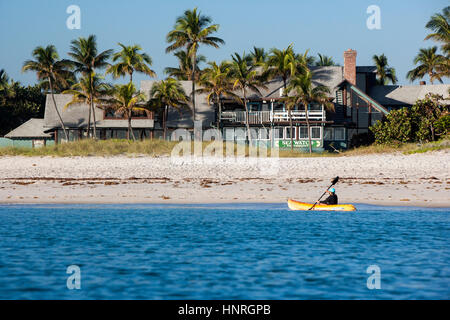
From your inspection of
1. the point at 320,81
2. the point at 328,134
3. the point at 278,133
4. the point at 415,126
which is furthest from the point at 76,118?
the point at 415,126

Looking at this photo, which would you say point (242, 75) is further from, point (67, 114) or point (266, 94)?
point (67, 114)

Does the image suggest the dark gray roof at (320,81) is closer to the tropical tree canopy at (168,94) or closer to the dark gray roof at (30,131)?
the tropical tree canopy at (168,94)

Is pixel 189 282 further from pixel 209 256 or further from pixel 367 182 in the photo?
pixel 367 182

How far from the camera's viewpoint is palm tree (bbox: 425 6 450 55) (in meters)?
Answer: 56.2

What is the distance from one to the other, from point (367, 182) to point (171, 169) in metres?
10.9

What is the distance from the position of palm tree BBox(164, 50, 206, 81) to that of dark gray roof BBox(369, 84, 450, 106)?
70.1 feet

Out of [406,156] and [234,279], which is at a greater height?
[406,156]

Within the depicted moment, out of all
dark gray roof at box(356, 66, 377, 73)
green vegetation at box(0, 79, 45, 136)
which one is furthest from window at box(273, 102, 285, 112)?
green vegetation at box(0, 79, 45, 136)

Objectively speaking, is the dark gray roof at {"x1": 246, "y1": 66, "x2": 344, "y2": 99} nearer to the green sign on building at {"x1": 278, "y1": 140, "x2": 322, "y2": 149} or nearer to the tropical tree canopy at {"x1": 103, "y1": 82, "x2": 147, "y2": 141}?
the green sign on building at {"x1": 278, "y1": 140, "x2": 322, "y2": 149}

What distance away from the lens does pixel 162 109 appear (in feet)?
194

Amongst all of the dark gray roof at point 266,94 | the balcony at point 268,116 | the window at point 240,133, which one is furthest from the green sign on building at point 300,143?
the dark gray roof at point 266,94

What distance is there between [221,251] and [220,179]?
1419 centimetres

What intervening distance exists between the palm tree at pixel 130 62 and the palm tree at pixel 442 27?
93.4 feet

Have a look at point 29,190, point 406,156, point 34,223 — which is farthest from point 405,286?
point 406,156
